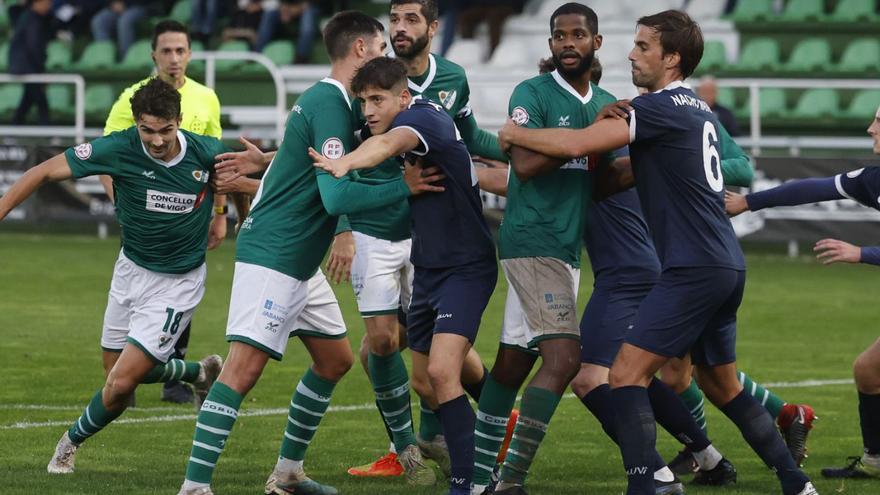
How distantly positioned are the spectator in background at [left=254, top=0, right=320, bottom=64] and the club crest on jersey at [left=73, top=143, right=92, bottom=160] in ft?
55.0

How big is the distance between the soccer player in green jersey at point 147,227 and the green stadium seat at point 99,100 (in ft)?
54.9

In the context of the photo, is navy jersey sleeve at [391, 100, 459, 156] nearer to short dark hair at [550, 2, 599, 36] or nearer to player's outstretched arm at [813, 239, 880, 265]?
short dark hair at [550, 2, 599, 36]

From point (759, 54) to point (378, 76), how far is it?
1705cm

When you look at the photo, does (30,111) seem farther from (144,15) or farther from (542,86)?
(542,86)

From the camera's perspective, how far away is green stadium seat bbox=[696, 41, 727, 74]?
22.8 metres

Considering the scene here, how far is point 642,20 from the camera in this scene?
6.95 meters

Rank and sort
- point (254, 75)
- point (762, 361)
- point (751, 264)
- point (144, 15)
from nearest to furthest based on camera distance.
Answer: point (762, 361)
point (751, 264)
point (254, 75)
point (144, 15)

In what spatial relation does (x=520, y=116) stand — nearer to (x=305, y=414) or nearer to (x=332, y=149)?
(x=332, y=149)

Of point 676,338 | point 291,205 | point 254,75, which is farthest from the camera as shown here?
point 254,75

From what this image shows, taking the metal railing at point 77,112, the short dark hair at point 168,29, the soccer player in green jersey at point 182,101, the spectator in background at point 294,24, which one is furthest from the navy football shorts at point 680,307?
the spectator in background at point 294,24

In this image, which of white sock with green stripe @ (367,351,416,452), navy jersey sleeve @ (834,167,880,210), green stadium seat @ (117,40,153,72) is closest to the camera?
navy jersey sleeve @ (834,167,880,210)

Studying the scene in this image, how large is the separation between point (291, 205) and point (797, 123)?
16.0m

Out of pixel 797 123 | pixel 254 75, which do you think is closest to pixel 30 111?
pixel 254 75

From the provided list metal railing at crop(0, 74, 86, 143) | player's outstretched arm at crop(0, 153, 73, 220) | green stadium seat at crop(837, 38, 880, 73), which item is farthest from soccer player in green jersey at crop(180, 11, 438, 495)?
green stadium seat at crop(837, 38, 880, 73)
